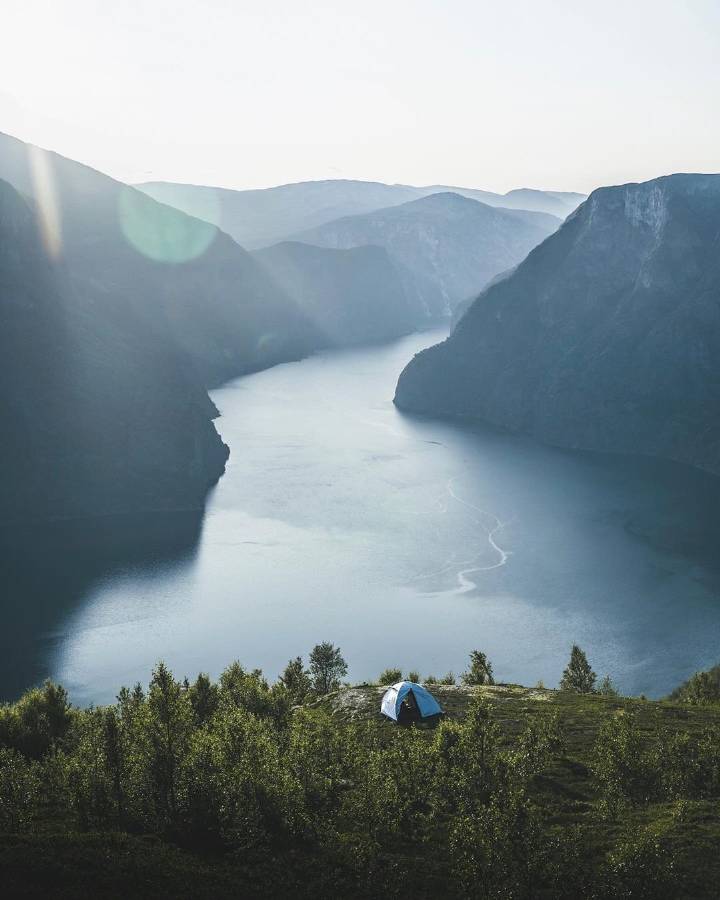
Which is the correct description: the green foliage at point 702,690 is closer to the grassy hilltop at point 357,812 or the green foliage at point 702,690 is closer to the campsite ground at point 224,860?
the grassy hilltop at point 357,812

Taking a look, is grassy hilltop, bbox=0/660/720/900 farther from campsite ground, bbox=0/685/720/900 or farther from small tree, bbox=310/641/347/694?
small tree, bbox=310/641/347/694

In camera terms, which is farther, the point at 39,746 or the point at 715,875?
the point at 39,746

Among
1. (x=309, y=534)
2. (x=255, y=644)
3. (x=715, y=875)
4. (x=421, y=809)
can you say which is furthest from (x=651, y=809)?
(x=309, y=534)

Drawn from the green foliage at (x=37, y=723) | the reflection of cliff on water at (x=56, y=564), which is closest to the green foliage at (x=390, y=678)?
the green foliage at (x=37, y=723)

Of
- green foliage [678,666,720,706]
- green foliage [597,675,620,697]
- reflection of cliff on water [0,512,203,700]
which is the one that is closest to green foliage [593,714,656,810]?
green foliage [678,666,720,706]

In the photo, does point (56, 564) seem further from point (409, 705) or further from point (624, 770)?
point (624, 770)

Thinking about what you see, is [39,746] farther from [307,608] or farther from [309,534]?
[309,534]
